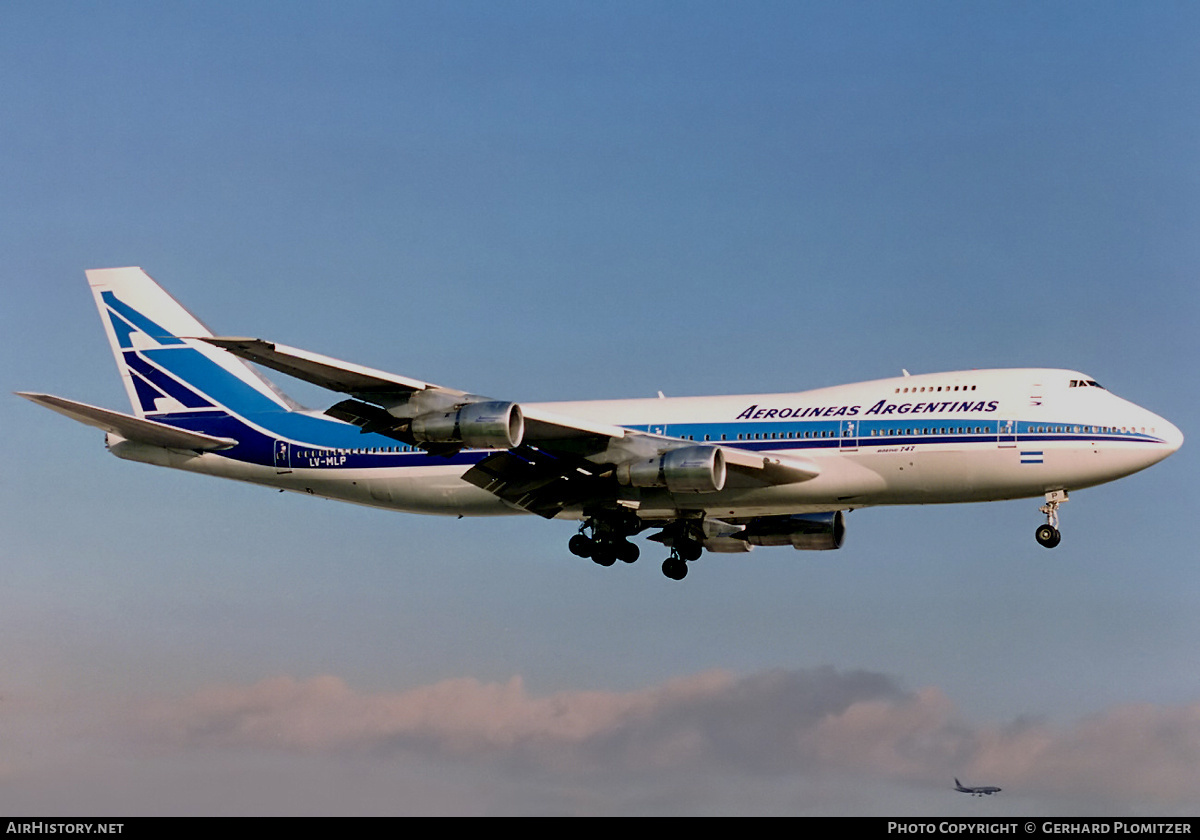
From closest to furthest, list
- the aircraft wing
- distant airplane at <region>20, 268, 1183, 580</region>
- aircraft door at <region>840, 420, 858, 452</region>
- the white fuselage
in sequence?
1. the aircraft wing
2. distant airplane at <region>20, 268, 1183, 580</region>
3. the white fuselage
4. aircraft door at <region>840, 420, 858, 452</region>

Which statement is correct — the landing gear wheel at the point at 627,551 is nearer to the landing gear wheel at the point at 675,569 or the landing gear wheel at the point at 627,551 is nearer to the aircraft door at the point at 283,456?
the landing gear wheel at the point at 675,569

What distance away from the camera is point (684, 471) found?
153ft

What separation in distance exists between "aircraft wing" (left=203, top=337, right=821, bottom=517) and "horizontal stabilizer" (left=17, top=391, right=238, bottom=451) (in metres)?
8.37

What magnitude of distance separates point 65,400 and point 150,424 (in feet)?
18.1

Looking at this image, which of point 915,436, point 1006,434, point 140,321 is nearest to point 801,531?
point 915,436

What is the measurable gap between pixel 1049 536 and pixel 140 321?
32.7 metres

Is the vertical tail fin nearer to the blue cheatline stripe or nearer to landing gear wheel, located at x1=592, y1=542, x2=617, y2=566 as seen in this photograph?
the blue cheatline stripe

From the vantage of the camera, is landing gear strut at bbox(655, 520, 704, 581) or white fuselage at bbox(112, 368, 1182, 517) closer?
white fuselage at bbox(112, 368, 1182, 517)

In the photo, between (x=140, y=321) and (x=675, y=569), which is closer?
(x=675, y=569)

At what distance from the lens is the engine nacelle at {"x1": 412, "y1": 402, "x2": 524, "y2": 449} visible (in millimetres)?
44844

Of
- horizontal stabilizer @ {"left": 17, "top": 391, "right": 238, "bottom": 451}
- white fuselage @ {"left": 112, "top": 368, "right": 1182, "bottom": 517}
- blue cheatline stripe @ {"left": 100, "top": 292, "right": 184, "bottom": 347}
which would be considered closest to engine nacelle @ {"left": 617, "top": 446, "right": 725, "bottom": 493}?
white fuselage @ {"left": 112, "top": 368, "right": 1182, "bottom": 517}

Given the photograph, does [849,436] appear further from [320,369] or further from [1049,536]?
[320,369]
